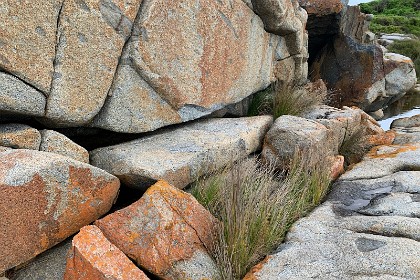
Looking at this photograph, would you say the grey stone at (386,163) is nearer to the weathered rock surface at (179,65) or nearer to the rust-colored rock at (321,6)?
the weathered rock surface at (179,65)

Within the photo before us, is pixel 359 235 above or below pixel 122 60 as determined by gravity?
below

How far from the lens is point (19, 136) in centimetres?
421

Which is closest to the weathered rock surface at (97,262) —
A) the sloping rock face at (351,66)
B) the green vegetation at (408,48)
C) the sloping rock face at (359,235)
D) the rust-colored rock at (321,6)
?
the sloping rock face at (359,235)

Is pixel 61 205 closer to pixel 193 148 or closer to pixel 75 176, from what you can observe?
pixel 75 176

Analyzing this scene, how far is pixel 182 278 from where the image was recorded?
3.68 metres

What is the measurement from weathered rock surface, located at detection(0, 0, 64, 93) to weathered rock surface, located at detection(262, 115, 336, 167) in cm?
328

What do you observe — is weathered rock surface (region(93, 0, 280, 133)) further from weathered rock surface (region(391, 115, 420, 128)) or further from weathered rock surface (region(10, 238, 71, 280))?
weathered rock surface (region(391, 115, 420, 128))

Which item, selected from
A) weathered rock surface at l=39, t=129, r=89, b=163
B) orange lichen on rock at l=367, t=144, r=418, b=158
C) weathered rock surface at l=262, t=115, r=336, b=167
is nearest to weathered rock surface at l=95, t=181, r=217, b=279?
weathered rock surface at l=39, t=129, r=89, b=163

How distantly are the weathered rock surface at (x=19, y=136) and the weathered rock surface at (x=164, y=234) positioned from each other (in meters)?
1.19

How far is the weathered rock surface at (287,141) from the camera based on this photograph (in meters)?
6.11

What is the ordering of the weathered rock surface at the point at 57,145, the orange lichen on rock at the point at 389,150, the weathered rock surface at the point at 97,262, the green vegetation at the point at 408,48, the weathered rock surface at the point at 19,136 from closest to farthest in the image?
the weathered rock surface at the point at 97,262
the weathered rock surface at the point at 19,136
the weathered rock surface at the point at 57,145
the orange lichen on rock at the point at 389,150
the green vegetation at the point at 408,48

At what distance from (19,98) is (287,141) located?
144 inches

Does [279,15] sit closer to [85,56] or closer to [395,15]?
[85,56]

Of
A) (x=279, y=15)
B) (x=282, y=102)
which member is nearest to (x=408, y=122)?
(x=282, y=102)
